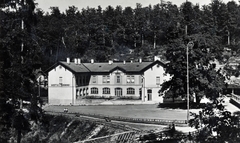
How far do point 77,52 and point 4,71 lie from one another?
72.0m

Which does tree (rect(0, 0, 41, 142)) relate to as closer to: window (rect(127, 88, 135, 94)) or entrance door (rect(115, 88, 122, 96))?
window (rect(127, 88, 135, 94))

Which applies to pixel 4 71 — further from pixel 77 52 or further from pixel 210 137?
pixel 77 52

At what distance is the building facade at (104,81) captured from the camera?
204ft

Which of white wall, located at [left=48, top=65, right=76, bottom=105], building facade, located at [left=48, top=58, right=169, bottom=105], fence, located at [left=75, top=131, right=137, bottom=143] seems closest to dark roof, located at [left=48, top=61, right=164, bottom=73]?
building facade, located at [left=48, top=58, right=169, bottom=105]

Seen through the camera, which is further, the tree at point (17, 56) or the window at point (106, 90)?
the window at point (106, 90)

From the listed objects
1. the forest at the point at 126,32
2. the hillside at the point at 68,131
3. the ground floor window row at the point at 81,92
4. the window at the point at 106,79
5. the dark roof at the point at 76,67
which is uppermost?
the forest at the point at 126,32

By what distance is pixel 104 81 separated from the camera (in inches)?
2650

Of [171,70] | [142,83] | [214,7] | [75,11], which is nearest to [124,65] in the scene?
[142,83]

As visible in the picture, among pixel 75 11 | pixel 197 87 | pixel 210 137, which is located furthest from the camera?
pixel 75 11

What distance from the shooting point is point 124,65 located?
68.2m

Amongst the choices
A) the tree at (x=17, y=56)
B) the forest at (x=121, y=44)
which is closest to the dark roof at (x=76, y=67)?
the forest at (x=121, y=44)

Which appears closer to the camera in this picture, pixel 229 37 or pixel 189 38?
pixel 189 38

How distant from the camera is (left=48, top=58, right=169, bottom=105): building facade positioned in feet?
204

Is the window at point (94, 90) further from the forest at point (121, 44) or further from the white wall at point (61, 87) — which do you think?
the forest at point (121, 44)
